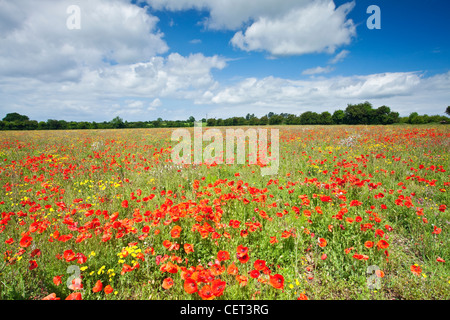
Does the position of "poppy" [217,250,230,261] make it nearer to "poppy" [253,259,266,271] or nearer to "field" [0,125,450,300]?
"field" [0,125,450,300]

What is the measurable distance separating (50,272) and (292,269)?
3.03m

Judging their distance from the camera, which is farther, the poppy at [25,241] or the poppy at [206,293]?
the poppy at [25,241]

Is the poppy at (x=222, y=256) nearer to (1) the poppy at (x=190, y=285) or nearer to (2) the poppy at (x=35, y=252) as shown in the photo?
(1) the poppy at (x=190, y=285)

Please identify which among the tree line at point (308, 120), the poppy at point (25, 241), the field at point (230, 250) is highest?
the tree line at point (308, 120)

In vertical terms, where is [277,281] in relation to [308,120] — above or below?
below

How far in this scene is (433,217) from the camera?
353 centimetres

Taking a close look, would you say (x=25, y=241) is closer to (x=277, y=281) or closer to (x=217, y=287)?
(x=217, y=287)

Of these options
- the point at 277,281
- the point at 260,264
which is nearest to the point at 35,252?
the point at 260,264

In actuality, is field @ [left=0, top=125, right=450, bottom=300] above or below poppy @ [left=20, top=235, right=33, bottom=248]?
below

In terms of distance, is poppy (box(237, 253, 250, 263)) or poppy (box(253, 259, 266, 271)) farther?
poppy (box(237, 253, 250, 263))

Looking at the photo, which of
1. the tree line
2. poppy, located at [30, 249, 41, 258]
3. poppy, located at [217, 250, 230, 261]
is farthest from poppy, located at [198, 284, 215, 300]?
the tree line

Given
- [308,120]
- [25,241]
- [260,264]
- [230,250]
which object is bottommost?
[230,250]

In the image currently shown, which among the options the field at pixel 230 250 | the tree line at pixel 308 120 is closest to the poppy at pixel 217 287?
the field at pixel 230 250

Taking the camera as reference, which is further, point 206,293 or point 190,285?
point 190,285
